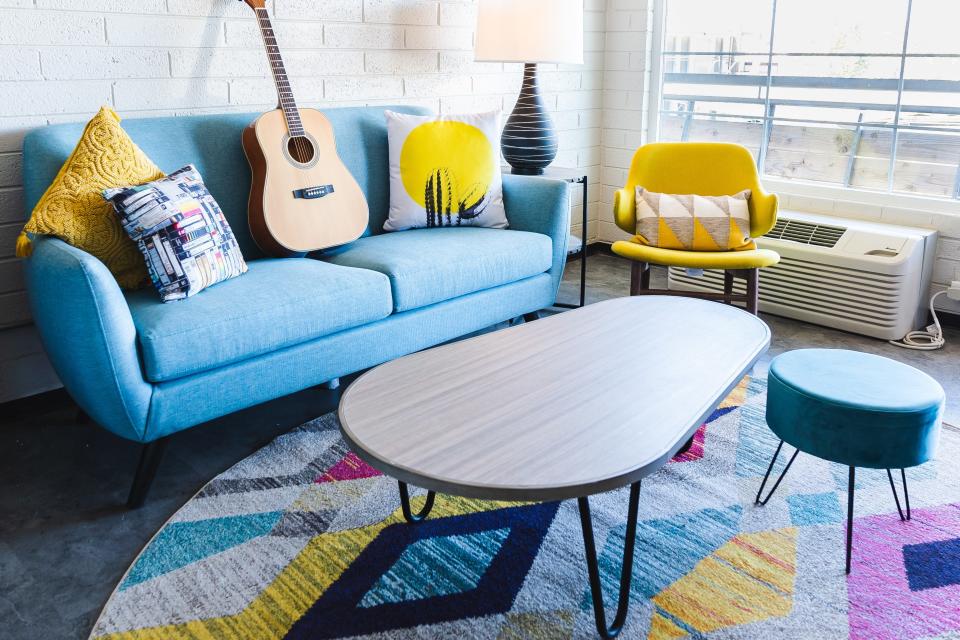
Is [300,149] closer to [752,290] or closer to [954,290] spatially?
[752,290]

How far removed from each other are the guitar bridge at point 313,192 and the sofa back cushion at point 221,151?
186mm

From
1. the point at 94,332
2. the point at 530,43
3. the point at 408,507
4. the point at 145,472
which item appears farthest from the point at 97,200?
the point at 530,43

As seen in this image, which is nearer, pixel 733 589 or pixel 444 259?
pixel 733 589

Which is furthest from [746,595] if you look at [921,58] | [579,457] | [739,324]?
[921,58]

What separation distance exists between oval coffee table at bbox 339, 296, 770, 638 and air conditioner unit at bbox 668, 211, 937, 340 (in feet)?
4.28

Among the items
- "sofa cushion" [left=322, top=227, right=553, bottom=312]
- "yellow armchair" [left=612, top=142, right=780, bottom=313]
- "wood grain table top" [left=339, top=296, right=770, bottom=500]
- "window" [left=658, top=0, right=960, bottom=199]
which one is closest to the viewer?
"wood grain table top" [left=339, top=296, right=770, bottom=500]

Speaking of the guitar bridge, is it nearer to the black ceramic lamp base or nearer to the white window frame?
the black ceramic lamp base

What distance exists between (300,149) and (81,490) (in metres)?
1.25

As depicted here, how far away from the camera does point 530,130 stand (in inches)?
133

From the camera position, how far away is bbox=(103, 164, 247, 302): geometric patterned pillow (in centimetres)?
206

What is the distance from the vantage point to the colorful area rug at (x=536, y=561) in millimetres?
1546

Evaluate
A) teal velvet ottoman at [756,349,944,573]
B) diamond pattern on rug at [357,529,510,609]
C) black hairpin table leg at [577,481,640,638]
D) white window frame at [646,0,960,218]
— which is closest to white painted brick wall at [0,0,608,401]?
white window frame at [646,0,960,218]

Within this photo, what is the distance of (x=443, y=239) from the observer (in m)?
2.81

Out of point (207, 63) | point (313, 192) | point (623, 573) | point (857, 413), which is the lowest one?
point (623, 573)
